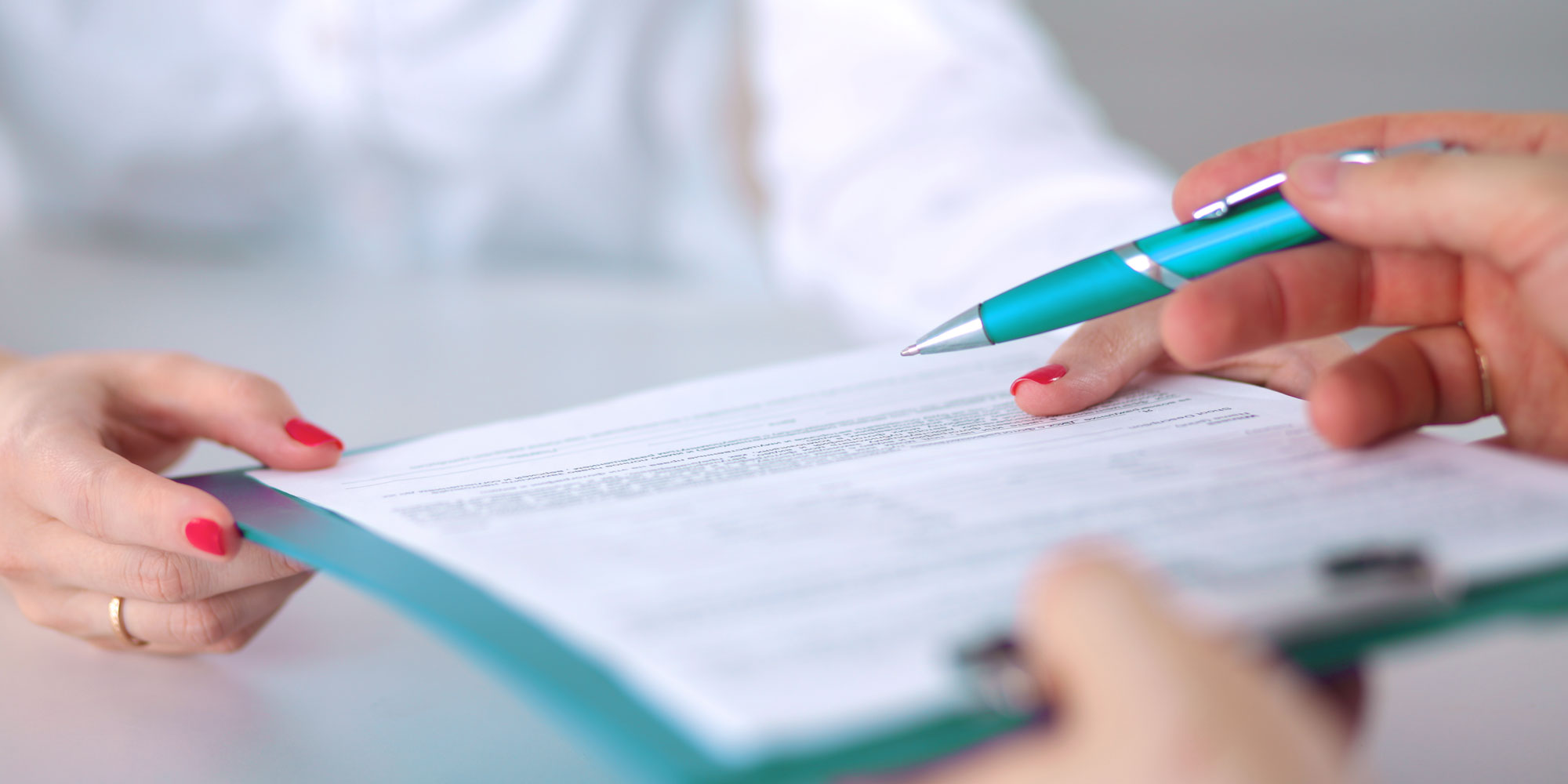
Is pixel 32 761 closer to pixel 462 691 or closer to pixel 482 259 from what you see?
pixel 462 691

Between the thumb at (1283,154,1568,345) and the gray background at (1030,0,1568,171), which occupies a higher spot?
the gray background at (1030,0,1568,171)

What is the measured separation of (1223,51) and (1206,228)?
136cm

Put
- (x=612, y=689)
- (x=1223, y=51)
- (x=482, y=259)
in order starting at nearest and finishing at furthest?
(x=612, y=689) → (x=482, y=259) → (x=1223, y=51)

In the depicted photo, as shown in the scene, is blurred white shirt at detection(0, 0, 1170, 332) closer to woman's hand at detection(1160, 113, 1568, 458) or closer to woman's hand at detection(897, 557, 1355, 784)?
woman's hand at detection(1160, 113, 1568, 458)

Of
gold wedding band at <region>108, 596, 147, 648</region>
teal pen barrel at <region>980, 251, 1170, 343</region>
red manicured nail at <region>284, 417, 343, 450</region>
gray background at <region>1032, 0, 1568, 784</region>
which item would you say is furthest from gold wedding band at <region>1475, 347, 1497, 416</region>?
gray background at <region>1032, 0, 1568, 784</region>

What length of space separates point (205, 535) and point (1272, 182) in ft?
1.36

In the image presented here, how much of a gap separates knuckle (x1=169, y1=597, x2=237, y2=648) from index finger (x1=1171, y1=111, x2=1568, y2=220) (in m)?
0.43

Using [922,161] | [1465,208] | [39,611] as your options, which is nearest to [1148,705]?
[1465,208]

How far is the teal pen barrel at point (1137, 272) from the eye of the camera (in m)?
0.42

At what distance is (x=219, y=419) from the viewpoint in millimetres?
485

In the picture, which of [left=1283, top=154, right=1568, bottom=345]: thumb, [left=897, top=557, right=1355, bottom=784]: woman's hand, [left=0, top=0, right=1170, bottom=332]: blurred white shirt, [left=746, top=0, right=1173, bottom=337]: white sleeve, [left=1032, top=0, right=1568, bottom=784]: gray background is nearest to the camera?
[left=897, top=557, right=1355, bottom=784]: woman's hand

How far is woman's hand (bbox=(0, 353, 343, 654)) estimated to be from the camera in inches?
17.4

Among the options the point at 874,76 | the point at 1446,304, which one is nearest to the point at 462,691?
the point at 1446,304

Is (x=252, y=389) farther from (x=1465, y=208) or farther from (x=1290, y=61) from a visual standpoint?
(x=1290, y=61)
